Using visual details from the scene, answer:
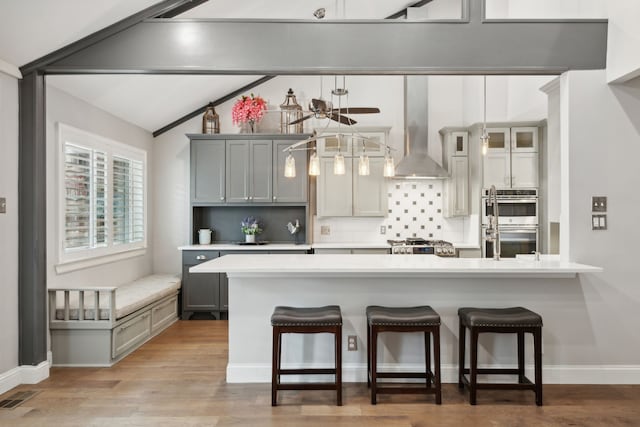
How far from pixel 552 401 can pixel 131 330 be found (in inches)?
139

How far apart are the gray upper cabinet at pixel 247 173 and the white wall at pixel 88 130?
115cm

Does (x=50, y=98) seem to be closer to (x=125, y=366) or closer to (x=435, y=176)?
(x=125, y=366)

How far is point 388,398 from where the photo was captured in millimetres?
3125

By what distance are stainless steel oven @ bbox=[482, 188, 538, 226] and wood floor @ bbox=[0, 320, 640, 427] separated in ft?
8.17

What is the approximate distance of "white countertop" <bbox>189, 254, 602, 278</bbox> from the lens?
10.1ft

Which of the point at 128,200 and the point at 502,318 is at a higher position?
the point at 128,200

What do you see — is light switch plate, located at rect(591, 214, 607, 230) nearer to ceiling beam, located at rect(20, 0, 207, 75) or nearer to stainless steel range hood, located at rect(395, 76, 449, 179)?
stainless steel range hood, located at rect(395, 76, 449, 179)

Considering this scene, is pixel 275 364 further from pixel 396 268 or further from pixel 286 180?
pixel 286 180

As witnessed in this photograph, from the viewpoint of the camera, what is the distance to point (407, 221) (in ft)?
20.1

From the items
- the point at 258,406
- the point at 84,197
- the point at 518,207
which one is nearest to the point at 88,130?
the point at 84,197

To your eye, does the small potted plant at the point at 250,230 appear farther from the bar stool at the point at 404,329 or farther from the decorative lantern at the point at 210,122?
the bar stool at the point at 404,329

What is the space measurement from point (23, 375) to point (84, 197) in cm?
171

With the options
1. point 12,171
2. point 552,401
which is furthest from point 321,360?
point 12,171

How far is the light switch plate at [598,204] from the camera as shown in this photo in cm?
339
